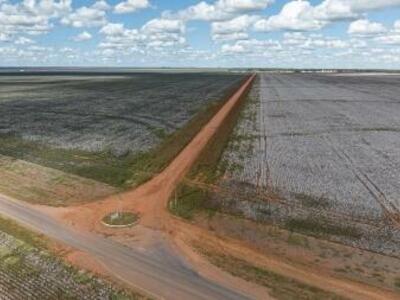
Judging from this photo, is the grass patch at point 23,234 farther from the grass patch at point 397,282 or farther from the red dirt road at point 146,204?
the grass patch at point 397,282

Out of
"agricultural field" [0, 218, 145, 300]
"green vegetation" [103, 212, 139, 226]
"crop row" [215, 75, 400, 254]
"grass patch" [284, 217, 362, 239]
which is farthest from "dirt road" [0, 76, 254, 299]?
"grass patch" [284, 217, 362, 239]

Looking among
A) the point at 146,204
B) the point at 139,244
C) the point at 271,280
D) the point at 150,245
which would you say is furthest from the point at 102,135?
the point at 271,280

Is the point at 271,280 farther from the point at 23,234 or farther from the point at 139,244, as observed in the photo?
the point at 23,234

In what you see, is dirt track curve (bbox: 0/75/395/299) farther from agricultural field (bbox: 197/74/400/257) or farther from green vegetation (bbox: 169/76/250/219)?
agricultural field (bbox: 197/74/400/257)

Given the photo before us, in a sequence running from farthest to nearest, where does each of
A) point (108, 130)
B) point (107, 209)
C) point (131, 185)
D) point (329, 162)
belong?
point (108, 130)
point (329, 162)
point (131, 185)
point (107, 209)

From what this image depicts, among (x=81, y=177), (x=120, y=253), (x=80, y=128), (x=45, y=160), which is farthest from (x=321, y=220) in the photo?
(x=80, y=128)

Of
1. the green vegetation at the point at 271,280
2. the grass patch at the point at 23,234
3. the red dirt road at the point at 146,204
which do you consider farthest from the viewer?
the red dirt road at the point at 146,204

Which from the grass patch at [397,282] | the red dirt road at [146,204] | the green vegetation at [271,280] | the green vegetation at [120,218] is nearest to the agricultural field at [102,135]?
the red dirt road at [146,204]

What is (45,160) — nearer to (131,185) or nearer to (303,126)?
(131,185)
